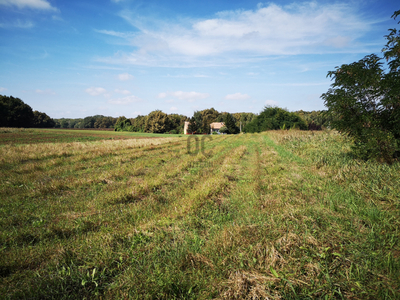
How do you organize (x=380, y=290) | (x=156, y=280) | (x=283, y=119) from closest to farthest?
(x=380, y=290) → (x=156, y=280) → (x=283, y=119)

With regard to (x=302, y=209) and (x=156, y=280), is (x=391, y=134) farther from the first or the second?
(x=156, y=280)

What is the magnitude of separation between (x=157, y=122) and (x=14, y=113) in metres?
48.9

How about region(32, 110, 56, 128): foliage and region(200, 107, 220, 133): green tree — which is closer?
region(32, 110, 56, 128): foliage

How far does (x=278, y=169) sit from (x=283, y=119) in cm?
4992

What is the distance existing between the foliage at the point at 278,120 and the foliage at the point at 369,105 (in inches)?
1681

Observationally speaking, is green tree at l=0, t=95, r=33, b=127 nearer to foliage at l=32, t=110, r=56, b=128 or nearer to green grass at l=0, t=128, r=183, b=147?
foliage at l=32, t=110, r=56, b=128

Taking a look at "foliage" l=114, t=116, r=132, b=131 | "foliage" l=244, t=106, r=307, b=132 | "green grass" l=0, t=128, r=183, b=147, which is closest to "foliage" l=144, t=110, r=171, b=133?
"foliage" l=114, t=116, r=132, b=131

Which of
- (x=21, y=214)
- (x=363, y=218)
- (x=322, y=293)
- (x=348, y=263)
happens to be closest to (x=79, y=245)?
(x=21, y=214)

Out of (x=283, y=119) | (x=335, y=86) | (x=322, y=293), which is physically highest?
(x=283, y=119)

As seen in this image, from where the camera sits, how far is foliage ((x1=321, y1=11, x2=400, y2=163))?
595 centimetres

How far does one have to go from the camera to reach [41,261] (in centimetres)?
281

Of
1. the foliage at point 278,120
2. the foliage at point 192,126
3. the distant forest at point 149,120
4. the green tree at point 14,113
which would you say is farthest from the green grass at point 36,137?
the foliage at point 278,120

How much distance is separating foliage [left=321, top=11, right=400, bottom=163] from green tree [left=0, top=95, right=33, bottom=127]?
87.6 meters

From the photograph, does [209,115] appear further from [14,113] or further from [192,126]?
[14,113]
